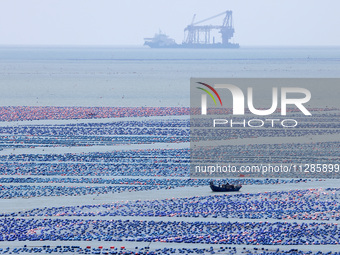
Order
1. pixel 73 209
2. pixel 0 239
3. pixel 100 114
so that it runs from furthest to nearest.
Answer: pixel 100 114, pixel 73 209, pixel 0 239

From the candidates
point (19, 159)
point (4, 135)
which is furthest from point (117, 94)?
point (19, 159)

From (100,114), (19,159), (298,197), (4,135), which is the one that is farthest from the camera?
(100,114)

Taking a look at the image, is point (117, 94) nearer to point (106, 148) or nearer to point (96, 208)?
point (106, 148)

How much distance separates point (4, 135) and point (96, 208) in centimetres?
2171

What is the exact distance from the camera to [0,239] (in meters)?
27.0

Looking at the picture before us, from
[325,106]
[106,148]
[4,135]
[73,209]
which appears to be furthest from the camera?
[325,106]

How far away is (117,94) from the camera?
95438mm

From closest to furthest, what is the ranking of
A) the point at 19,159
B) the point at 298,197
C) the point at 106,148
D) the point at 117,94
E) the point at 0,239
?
the point at 0,239, the point at 298,197, the point at 19,159, the point at 106,148, the point at 117,94

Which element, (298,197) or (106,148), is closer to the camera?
(298,197)

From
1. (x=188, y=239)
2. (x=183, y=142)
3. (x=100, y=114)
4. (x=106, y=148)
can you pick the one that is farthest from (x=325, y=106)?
(x=188, y=239)

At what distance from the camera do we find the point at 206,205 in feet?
104

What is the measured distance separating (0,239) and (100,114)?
39400 millimetres

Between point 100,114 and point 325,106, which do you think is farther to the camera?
point 325,106

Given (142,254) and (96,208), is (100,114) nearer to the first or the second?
(96,208)
